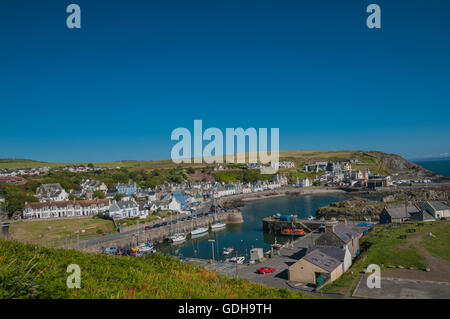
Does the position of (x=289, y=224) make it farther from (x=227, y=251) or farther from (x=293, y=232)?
(x=227, y=251)

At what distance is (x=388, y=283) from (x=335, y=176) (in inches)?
4670

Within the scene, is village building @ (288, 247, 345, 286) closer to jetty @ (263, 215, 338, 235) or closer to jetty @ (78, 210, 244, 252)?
jetty @ (263, 215, 338, 235)

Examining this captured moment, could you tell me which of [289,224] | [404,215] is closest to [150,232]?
[289,224]

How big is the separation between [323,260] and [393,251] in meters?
7.11

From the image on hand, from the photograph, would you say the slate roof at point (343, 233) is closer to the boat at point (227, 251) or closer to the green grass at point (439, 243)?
the green grass at point (439, 243)

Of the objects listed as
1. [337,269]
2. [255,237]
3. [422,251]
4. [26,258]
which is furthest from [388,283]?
[255,237]

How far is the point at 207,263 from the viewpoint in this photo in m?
31.9

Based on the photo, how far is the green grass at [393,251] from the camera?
72.3 ft

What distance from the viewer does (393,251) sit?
2638 centimetres

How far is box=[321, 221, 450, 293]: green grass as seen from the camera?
2203 centimetres

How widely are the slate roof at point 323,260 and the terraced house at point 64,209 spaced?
48242 mm

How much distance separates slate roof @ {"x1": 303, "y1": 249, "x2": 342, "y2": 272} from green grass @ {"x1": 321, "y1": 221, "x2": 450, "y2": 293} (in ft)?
3.06

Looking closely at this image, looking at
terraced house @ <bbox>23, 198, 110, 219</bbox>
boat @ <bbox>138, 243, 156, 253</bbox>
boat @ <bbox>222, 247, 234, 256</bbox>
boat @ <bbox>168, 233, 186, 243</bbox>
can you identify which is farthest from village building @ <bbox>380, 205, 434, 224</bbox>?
terraced house @ <bbox>23, 198, 110, 219</bbox>

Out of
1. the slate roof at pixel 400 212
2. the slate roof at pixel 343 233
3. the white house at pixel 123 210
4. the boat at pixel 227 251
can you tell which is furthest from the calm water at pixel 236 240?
the slate roof at pixel 400 212
